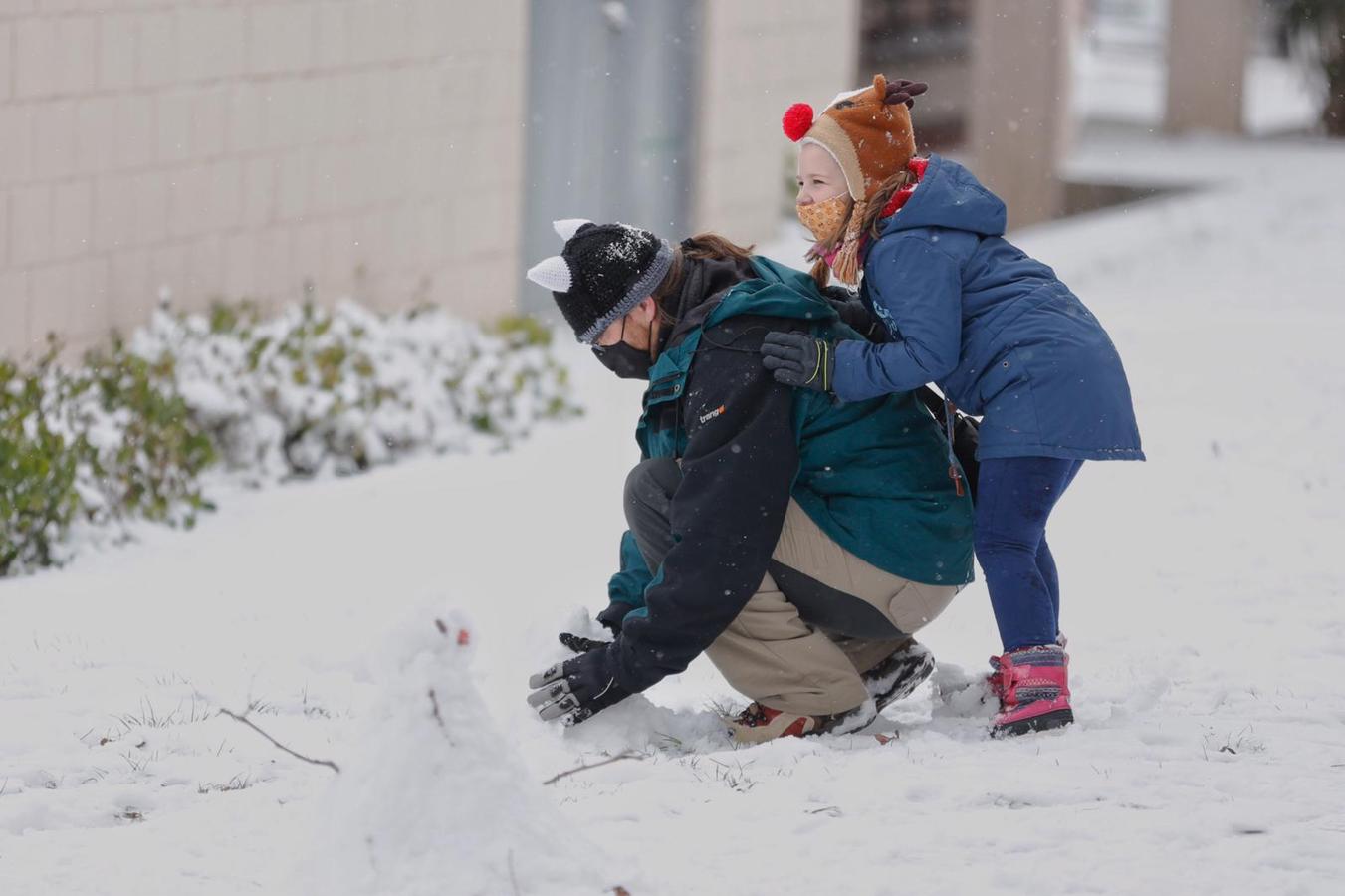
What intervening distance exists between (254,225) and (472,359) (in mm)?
1102

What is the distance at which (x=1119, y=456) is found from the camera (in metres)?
3.59

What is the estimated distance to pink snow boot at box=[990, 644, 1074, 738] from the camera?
3650mm

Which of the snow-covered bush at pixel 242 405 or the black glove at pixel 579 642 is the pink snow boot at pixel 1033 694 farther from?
the snow-covered bush at pixel 242 405

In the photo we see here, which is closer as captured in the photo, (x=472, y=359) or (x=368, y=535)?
(x=368, y=535)

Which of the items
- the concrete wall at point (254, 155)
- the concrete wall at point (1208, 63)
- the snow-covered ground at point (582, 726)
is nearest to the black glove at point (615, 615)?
the snow-covered ground at point (582, 726)

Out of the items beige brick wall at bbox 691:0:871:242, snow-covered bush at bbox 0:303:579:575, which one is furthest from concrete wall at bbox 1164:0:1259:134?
snow-covered bush at bbox 0:303:579:575

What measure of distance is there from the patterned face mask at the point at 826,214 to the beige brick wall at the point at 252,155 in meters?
3.75

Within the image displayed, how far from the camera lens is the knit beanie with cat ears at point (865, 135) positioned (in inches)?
145

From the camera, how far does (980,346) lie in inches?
142

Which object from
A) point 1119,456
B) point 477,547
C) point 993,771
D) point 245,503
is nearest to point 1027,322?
point 1119,456

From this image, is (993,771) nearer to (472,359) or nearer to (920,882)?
(920,882)

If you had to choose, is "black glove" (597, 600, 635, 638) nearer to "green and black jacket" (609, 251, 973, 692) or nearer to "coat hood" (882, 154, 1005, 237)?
"green and black jacket" (609, 251, 973, 692)

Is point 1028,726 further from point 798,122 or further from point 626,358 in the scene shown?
point 798,122

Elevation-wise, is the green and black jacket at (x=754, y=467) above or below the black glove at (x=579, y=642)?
above
